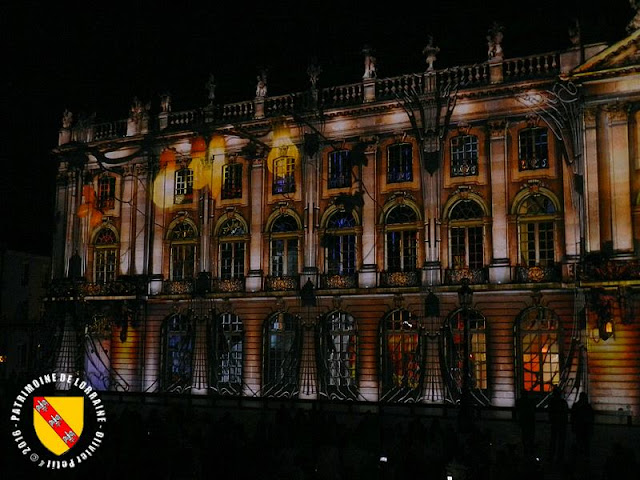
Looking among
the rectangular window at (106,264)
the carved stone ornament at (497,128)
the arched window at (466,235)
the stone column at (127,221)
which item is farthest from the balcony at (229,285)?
the carved stone ornament at (497,128)

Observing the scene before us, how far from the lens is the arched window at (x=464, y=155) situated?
35094mm

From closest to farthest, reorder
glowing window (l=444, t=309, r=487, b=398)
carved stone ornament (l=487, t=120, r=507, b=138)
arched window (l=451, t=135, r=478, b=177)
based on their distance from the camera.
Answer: glowing window (l=444, t=309, r=487, b=398), carved stone ornament (l=487, t=120, r=507, b=138), arched window (l=451, t=135, r=478, b=177)

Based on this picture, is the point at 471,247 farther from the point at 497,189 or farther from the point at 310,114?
the point at 310,114

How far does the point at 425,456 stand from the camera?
1402cm

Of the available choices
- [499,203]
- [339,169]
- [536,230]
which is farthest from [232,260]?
[536,230]

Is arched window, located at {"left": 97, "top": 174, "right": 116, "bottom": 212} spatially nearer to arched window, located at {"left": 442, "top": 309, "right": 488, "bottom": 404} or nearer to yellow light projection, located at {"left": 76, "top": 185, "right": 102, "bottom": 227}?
yellow light projection, located at {"left": 76, "top": 185, "right": 102, "bottom": 227}

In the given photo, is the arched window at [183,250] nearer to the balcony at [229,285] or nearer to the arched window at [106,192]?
the balcony at [229,285]

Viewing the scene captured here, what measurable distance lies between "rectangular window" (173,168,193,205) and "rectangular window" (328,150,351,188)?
27.1 ft

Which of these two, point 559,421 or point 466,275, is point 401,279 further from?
point 559,421

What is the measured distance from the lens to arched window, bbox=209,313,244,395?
38.6 meters

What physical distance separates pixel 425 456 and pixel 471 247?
21.6 meters

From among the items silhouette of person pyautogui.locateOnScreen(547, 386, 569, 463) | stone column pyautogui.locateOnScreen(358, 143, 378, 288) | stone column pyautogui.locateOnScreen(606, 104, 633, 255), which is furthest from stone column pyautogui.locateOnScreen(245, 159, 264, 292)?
silhouette of person pyautogui.locateOnScreen(547, 386, 569, 463)

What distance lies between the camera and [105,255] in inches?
1715

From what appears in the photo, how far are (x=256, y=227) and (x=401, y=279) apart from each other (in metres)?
8.34
